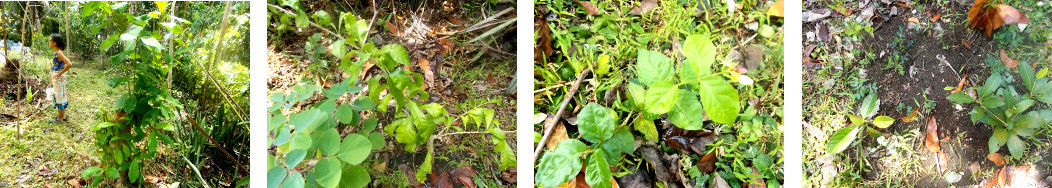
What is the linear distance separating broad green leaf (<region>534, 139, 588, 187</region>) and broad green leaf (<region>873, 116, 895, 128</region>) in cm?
64

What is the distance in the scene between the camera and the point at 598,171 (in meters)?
0.87

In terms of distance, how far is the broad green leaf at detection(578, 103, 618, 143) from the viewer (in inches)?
34.7

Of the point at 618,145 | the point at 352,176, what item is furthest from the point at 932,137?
the point at 352,176

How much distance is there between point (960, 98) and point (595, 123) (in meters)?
0.76

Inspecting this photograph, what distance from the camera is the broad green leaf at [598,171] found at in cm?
87

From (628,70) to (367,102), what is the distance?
53cm

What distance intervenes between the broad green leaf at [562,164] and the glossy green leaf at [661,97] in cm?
15

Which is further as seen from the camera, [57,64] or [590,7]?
[57,64]

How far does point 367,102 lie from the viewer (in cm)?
93

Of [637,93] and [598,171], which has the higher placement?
[637,93]

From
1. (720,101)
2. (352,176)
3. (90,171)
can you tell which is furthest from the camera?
(90,171)

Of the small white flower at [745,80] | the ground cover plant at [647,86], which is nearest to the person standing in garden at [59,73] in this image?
the ground cover plant at [647,86]

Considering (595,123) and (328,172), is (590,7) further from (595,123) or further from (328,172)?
(328,172)

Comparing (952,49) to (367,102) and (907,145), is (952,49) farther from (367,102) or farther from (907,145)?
(367,102)
